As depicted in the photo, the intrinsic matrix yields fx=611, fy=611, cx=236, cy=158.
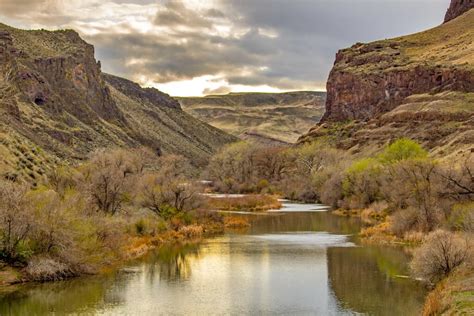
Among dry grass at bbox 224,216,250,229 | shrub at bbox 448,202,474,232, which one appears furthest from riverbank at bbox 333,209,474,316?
dry grass at bbox 224,216,250,229

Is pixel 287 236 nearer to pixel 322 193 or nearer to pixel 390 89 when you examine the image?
pixel 322 193

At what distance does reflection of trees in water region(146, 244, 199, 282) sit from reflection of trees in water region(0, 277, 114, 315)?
3.60 m

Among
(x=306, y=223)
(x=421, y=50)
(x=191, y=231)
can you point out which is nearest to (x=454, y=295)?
(x=191, y=231)

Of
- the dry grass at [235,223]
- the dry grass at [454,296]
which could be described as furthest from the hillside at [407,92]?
the dry grass at [454,296]

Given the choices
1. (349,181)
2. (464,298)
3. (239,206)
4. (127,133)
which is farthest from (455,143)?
(127,133)

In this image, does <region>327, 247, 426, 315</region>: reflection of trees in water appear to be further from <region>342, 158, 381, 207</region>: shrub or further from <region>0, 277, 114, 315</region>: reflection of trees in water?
<region>342, 158, 381, 207</region>: shrub

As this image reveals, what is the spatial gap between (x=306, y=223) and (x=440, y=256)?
33206mm

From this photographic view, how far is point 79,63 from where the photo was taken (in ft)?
458

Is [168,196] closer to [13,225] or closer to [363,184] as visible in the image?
[13,225]

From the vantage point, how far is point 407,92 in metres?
137

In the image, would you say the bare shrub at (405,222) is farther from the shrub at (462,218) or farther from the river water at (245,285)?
the shrub at (462,218)

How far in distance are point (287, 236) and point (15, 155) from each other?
24.3 m

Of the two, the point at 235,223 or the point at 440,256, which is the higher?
the point at 235,223

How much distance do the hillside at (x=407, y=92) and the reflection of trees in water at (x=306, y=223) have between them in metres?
18.5
